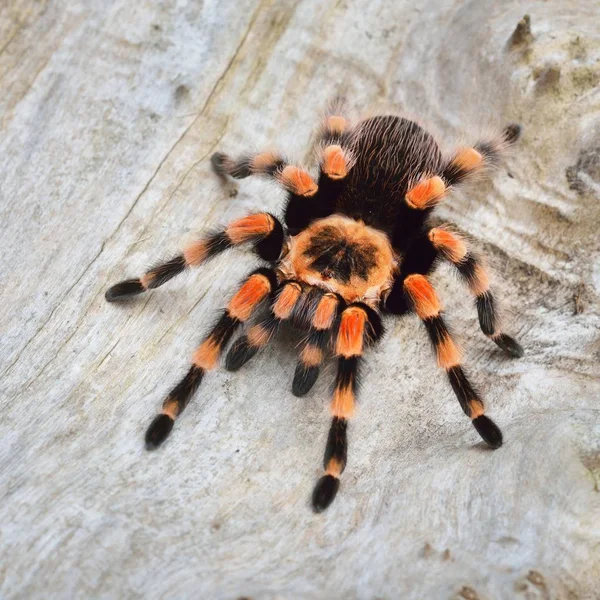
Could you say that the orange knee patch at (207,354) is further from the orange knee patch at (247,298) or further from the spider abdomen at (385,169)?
the spider abdomen at (385,169)

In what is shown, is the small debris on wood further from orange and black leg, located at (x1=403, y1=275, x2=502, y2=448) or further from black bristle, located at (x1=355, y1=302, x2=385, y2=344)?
black bristle, located at (x1=355, y1=302, x2=385, y2=344)

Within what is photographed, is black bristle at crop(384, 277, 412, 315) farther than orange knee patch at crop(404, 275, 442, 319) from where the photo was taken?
Yes

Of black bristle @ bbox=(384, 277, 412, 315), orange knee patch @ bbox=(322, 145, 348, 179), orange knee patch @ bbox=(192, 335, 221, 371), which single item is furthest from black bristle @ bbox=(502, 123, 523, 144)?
orange knee patch @ bbox=(192, 335, 221, 371)

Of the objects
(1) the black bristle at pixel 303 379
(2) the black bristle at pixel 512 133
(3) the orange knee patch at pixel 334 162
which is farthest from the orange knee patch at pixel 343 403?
(2) the black bristle at pixel 512 133

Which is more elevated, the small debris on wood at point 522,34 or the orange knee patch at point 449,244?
the small debris on wood at point 522,34

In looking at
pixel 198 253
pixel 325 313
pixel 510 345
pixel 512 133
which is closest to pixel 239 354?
pixel 325 313
